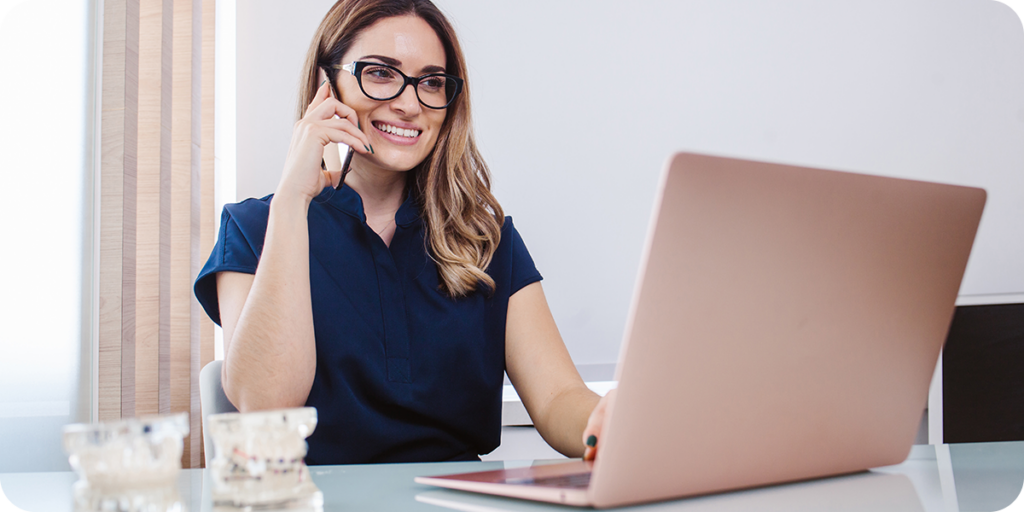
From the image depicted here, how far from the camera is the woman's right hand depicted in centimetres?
112

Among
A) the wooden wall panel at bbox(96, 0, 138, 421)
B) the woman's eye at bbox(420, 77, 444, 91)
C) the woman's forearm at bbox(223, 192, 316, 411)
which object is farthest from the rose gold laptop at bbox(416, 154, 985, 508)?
the wooden wall panel at bbox(96, 0, 138, 421)

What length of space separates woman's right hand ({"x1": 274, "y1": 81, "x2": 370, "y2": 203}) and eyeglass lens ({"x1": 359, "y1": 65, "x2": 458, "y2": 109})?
0.06 metres

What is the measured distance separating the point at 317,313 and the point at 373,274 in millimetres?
122

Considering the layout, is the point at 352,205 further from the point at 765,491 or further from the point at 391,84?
the point at 765,491

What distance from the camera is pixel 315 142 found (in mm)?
1156

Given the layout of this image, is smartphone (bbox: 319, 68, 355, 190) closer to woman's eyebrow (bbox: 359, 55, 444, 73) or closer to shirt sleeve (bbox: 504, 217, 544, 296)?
woman's eyebrow (bbox: 359, 55, 444, 73)

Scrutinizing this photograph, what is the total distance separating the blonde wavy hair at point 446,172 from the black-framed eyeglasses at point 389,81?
0.07m

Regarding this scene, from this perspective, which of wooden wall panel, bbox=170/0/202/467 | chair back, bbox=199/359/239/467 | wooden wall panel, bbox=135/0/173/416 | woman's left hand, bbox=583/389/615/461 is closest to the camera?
woman's left hand, bbox=583/389/615/461

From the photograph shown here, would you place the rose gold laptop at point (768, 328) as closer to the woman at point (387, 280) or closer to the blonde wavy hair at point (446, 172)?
the woman at point (387, 280)

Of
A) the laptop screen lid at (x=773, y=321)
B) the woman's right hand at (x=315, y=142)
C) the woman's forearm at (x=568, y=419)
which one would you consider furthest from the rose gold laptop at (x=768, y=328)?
the woman's right hand at (x=315, y=142)

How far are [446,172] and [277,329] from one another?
0.50 metres

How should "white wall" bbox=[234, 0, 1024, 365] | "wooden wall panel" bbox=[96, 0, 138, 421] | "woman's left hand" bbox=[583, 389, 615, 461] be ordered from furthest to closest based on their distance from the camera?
"white wall" bbox=[234, 0, 1024, 365] → "wooden wall panel" bbox=[96, 0, 138, 421] → "woman's left hand" bbox=[583, 389, 615, 461]

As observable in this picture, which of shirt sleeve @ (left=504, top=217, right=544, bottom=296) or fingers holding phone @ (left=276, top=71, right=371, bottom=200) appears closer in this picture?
fingers holding phone @ (left=276, top=71, right=371, bottom=200)

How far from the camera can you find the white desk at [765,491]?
0.52 m
